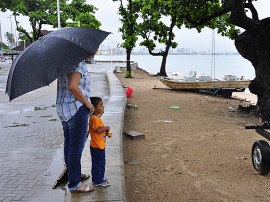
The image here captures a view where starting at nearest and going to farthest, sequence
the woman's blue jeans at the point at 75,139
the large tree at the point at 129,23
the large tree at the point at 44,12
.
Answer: the woman's blue jeans at the point at 75,139 < the large tree at the point at 129,23 < the large tree at the point at 44,12

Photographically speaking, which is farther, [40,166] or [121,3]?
[121,3]

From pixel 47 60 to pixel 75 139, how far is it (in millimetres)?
911

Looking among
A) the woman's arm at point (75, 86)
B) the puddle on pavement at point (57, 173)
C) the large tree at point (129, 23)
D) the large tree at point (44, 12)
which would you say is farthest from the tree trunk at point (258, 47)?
the large tree at point (44, 12)

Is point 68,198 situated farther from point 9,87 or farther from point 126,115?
point 126,115

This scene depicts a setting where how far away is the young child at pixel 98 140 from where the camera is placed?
3.99 m

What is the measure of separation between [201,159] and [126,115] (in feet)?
14.6

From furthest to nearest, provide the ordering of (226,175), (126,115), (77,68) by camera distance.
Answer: (126,115) < (226,175) < (77,68)

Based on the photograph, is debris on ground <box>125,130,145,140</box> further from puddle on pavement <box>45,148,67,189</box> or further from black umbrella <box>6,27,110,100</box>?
black umbrella <box>6,27,110,100</box>

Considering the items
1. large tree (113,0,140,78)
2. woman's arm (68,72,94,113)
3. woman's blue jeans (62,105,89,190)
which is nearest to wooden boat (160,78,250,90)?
large tree (113,0,140,78)

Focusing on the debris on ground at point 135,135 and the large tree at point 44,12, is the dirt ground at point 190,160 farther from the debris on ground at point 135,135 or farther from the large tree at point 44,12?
the large tree at point 44,12

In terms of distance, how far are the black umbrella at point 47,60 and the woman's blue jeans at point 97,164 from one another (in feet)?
3.66

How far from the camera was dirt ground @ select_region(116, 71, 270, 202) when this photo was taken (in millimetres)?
4652

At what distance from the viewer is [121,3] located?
1040 inches

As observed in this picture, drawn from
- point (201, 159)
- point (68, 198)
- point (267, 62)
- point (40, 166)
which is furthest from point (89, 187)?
point (267, 62)
